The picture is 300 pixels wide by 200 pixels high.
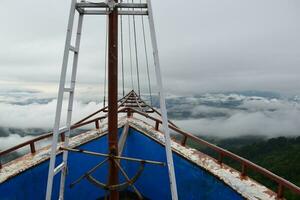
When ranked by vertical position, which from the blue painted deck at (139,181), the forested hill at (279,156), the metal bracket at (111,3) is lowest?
the forested hill at (279,156)

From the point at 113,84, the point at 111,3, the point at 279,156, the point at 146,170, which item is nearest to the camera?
the point at 111,3

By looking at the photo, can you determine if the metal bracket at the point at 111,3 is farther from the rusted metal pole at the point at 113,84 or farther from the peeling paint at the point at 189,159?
the peeling paint at the point at 189,159

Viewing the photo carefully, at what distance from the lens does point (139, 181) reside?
6188 mm

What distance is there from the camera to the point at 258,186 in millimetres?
4395

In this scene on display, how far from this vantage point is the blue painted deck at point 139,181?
191 inches

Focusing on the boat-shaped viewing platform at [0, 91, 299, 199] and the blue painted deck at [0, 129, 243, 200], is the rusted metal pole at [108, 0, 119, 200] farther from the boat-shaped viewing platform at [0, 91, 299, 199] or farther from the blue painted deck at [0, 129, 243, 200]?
the blue painted deck at [0, 129, 243, 200]

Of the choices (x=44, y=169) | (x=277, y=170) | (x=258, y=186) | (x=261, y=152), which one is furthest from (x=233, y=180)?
(x=261, y=152)

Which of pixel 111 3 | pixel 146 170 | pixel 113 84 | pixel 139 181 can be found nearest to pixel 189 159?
pixel 146 170

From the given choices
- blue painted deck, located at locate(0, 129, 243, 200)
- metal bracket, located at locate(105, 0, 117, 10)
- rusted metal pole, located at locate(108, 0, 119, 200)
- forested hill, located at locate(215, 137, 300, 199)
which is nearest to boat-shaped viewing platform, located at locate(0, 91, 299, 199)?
blue painted deck, located at locate(0, 129, 243, 200)

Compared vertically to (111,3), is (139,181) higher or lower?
lower

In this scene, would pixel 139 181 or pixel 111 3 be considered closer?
pixel 111 3

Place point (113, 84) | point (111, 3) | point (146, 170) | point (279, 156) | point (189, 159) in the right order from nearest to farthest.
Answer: point (111, 3)
point (113, 84)
point (189, 159)
point (146, 170)
point (279, 156)

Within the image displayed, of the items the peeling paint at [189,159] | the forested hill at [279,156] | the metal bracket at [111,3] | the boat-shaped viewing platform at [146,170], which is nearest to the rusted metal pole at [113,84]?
the metal bracket at [111,3]

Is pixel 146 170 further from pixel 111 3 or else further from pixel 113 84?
pixel 111 3
